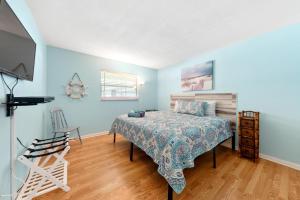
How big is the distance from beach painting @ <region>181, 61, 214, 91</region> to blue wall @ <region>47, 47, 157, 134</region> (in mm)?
1760

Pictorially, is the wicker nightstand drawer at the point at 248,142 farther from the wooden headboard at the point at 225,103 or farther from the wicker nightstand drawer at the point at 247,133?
the wooden headboard at the point at 225,103

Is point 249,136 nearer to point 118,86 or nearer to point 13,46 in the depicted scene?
point 13,46

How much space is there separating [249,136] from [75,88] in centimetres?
398

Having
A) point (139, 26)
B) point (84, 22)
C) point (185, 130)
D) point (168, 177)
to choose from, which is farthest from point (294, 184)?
point (84, 22)

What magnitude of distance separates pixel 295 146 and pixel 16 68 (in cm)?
378

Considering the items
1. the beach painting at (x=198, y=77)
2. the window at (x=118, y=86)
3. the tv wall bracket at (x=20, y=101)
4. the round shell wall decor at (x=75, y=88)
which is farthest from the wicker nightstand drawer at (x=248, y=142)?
the round shell wall decor at (x=75, y=88)

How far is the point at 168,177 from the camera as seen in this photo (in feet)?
4.05

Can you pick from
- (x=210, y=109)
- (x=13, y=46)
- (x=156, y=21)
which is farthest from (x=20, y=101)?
(x=210, y=109)

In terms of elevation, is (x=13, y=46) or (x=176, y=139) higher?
(x=13, y=46)

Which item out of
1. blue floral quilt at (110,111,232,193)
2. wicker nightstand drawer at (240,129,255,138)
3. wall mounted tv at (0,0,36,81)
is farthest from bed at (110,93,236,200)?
wall mounted tv at (0,0,36,81)

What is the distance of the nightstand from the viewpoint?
2135 mm

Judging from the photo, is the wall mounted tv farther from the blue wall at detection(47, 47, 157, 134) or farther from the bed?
the blue wall at detection(47, 47, 157, 134)

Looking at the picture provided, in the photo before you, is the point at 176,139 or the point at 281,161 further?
the point at 281,161

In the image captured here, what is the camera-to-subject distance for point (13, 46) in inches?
38.6
